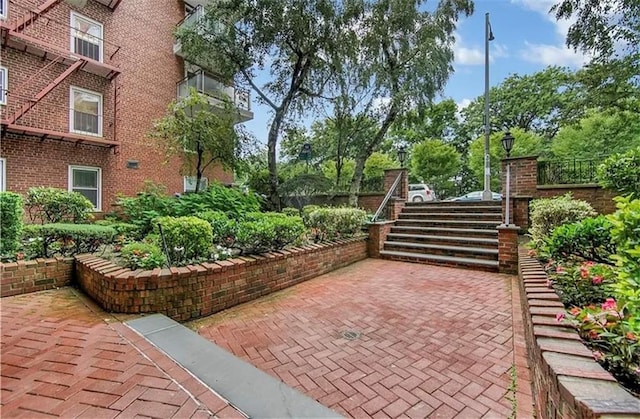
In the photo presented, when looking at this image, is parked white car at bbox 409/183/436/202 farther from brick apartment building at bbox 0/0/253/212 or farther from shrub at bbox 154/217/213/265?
shrub at bbox 154/217/213/265

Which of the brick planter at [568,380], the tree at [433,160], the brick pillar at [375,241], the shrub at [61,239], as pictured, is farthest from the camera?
the tree at [433,160]

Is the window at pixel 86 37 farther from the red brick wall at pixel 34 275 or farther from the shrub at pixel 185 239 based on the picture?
the shrub at pixel 185 239

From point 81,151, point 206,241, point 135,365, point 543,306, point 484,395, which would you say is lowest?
point 484,395

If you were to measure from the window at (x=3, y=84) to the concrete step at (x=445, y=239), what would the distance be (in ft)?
33.4

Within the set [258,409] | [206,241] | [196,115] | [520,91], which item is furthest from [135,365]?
[520,91]

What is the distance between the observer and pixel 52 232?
4082 millimetres

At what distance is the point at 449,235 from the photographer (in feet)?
23.5

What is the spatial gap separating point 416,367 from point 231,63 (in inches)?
385

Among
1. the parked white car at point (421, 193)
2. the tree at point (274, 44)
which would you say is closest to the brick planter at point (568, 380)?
the tree at point (274, 44)

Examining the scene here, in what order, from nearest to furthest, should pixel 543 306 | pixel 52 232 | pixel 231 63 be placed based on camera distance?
pixel 543 306
pixel 52 232
pixel 231 63

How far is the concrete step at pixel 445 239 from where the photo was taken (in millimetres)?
6434

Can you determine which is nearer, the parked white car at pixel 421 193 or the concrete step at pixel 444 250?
the concrete step at pixel 444 250

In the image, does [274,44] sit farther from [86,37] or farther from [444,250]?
[444,250]

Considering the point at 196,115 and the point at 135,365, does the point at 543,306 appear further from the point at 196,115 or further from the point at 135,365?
the point at 196,115
